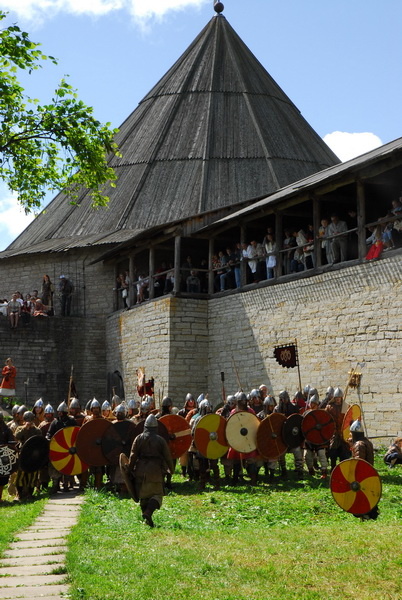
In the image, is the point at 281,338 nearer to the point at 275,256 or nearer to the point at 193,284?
the point at 275,256

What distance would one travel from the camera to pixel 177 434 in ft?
44.1

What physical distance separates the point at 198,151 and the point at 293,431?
67.1 feet

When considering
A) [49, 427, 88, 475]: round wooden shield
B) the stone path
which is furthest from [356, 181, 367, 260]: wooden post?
the stone path

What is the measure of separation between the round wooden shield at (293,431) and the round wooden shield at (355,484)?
4.02m

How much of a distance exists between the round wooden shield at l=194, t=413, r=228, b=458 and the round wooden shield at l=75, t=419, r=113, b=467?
4.48ft

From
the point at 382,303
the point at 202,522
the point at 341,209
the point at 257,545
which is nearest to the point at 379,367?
the point at 382,303

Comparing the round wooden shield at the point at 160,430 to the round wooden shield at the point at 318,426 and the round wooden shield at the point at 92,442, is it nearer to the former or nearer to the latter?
the round wooden shield at the point at 92,442

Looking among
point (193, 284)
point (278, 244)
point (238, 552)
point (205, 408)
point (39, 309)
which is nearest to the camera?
point (238, 552)

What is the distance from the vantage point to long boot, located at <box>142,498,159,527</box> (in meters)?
10.2

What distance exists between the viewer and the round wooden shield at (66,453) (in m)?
13.2

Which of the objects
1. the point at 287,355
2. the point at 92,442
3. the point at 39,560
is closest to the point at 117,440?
the point at 92,442

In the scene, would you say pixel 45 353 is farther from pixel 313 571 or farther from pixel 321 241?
pixel 313 571

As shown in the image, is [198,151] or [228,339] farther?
[198,151]

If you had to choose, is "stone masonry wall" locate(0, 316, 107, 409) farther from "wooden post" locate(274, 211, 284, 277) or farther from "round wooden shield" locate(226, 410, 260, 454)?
"round wooden shield" locate(226, 410, 260, 454)
